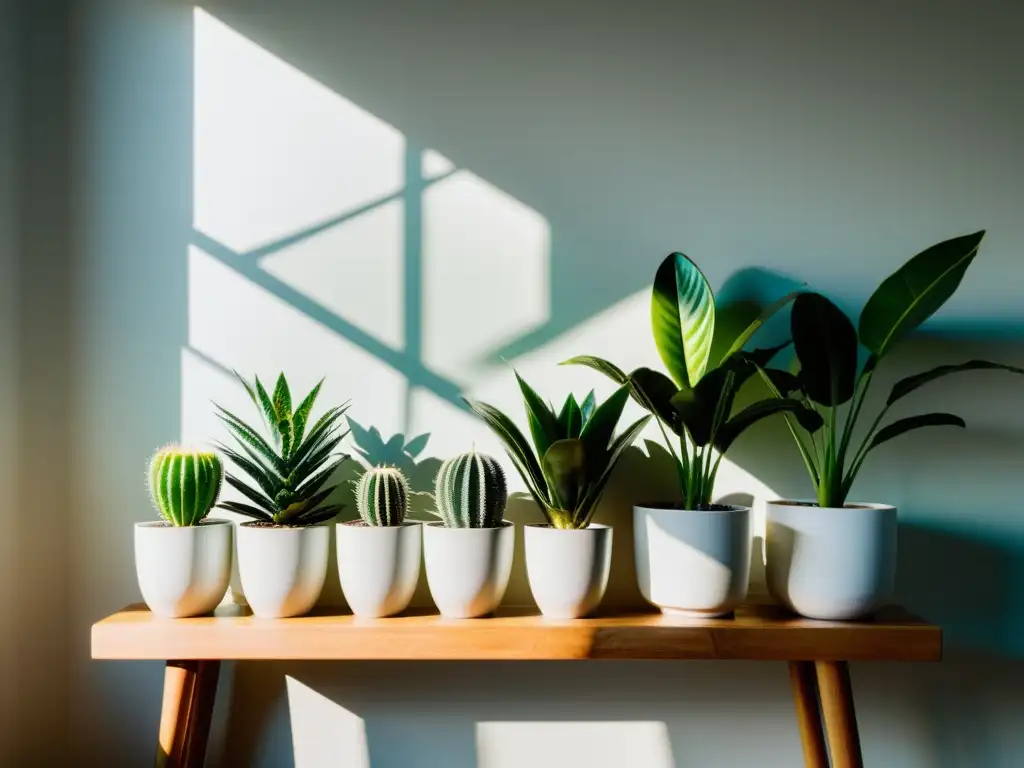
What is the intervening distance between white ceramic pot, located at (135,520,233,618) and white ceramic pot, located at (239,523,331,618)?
4cm

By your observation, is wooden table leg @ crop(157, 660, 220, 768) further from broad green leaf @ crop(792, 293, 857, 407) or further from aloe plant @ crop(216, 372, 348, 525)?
broad green leaf @ crop(792, 293, 857, 407)

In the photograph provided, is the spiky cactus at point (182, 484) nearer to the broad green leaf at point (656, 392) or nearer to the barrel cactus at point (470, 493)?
the barrel cactus at point (470, 493)

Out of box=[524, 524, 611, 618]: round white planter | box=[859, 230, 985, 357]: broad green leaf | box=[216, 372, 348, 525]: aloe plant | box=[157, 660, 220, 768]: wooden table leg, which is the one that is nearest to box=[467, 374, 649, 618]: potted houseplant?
box=[524, 524, 611, 618]: round white planter

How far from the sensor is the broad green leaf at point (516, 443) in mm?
1305

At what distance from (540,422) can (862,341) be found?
52 centimetres

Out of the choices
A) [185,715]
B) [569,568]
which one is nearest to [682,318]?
[569,568]

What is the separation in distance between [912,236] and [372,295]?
97 cm

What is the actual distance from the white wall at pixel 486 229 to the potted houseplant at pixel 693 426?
0.15 m

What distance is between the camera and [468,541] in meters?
1.27

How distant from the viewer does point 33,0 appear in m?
1.48

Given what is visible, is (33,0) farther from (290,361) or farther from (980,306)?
(980,306)

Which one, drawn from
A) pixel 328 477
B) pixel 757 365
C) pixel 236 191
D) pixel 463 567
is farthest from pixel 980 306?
pixel 236 191

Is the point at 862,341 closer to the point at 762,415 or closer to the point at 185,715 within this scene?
the point at 762,415

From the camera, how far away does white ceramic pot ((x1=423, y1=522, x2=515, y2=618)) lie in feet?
4.16
